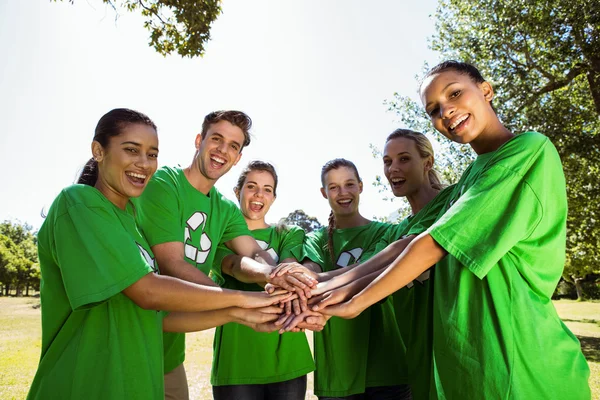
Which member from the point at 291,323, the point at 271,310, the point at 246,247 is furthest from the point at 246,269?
the point at 291,323

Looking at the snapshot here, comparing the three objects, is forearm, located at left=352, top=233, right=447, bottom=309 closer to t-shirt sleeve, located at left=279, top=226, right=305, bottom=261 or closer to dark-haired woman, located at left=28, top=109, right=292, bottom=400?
dark-haired woman, located at left=28, top=109, right=292, bottom=400

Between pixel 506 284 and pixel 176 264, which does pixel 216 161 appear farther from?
pixel 506 284

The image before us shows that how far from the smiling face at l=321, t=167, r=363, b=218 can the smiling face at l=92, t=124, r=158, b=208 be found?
1.95 m

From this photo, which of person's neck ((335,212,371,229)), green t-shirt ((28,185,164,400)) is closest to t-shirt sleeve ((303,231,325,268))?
person's neck ((335,212,371,229))

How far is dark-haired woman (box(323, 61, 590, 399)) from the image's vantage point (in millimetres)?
1918

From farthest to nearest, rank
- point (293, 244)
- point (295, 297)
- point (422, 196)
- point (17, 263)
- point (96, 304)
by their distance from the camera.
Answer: point (17, 263) → point (293, 244) → point (422, 196) → point (295, 297) → point (96, 304)

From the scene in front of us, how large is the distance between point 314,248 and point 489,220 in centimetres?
214

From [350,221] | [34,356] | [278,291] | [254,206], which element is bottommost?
[34,356]

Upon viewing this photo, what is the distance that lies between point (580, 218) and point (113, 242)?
606 inches

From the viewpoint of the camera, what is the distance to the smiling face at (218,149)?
352 cm

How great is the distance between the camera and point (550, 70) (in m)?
12.0

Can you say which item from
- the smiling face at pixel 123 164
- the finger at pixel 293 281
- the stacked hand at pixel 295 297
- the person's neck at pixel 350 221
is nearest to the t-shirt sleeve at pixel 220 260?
the stacked hand at pixel 295 297

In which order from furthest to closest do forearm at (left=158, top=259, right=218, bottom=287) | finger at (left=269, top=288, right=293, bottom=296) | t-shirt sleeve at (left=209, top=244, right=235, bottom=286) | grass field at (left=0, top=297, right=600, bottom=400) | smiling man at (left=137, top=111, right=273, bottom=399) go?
1. grass field at (left=0, top=297, right=600, bottom=400)
2. t-shirt sleeve at (left=209, top=244, right=235, bottom=286)
3. finger at (left=269, top=288, right=293, bottom=296)
4. smiling man at (left=137, top=111, right=273, bottom=399)
5. forearm at (left=158, top=259, right=218, bottom=287)

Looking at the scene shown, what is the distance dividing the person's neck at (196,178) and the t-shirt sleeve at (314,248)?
1.07m
